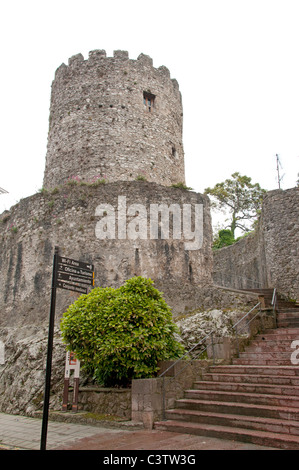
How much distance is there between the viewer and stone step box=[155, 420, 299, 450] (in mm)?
4879

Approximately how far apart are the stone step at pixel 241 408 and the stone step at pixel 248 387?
38 centimetres

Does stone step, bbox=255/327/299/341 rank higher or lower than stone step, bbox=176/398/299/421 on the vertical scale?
higher

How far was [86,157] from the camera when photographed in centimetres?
1571

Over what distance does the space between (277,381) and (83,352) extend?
3911mm

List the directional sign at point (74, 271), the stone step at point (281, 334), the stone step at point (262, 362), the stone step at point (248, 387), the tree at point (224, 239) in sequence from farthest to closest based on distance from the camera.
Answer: the tree at point (224, 239), the stone step at point (281, 334), the stone step at point (262, 362), the stone step at point (248, 387), the directional sign at point (74, 271)

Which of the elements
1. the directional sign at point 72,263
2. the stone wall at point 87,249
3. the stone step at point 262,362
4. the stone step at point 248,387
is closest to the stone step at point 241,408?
the stone step at point 248,387

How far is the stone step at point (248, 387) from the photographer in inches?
245

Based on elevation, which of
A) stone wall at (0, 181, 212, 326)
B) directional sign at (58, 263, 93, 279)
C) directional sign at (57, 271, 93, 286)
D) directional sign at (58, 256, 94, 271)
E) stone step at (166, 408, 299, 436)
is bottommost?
stone step at (166, 408, 299, 436)

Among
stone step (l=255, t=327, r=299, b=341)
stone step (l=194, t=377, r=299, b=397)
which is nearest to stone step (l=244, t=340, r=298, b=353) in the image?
stone step (l=255, t=327, r=299, b=341)

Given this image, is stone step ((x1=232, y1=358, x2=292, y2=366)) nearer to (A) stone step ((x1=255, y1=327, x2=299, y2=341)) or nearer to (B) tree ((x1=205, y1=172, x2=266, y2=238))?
(A) stone step ((x1=255, y1=327, x2=299, y2=341))

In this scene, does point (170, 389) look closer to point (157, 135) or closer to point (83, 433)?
point (83, 433)

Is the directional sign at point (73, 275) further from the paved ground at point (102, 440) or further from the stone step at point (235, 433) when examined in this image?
the stone step at point (235, 433)

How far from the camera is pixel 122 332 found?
7395 mm

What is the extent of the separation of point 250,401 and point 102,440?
2.61 meters
